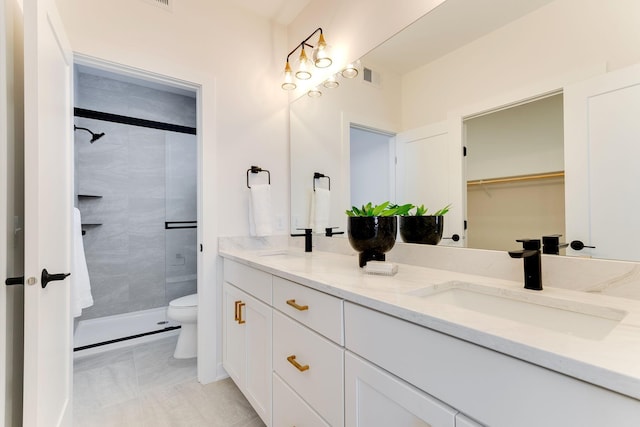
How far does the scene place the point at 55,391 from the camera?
3.95 feet

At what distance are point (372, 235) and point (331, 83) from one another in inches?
46.3

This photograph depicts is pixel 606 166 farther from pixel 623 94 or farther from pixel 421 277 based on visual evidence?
pixel 421 277

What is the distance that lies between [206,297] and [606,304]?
193 centimetres

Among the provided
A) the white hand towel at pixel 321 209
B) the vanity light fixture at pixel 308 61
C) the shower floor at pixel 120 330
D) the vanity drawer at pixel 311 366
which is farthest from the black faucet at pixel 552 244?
the shower floor at pixel 120 330

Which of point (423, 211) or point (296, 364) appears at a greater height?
point (423, 211)

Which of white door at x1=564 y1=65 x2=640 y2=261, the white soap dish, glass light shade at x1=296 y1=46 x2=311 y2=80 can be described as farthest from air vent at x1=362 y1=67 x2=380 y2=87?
the white soap dish

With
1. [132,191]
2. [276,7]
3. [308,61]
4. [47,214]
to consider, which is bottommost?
[47,214]

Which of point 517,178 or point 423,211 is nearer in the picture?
point 517,178

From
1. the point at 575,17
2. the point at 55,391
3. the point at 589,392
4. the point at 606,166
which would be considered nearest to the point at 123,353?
the point at 55,391

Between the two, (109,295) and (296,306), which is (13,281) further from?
(109,295)

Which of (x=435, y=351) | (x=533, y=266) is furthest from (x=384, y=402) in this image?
(x=533, y=266)

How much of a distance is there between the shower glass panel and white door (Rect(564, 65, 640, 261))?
3328 mm

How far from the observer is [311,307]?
1068 millimetres

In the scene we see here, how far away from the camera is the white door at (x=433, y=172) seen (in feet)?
4.13
